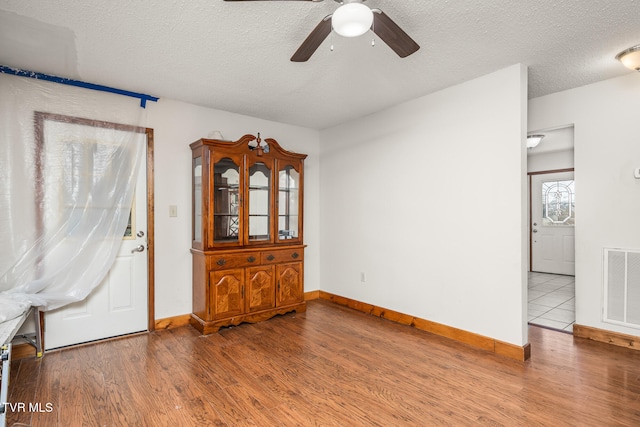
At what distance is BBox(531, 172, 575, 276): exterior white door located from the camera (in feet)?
21.0

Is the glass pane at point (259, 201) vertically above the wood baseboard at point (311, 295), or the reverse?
the glass pane at point (259, 201)

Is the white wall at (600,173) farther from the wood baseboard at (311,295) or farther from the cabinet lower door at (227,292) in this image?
the cabinet lower door at (227,292)

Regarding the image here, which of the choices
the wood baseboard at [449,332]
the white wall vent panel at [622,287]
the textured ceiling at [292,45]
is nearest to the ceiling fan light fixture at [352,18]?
the textured ceiling at [292,45]

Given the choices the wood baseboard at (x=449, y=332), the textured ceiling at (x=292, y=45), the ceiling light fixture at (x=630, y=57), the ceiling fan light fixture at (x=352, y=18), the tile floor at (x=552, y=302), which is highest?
the textured ceiling at (x=292, y=45)

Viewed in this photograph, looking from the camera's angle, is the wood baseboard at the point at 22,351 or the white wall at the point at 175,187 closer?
the wood baseboard at the point at 22,351

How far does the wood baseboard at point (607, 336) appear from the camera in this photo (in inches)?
116

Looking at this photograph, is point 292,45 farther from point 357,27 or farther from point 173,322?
point 173,322

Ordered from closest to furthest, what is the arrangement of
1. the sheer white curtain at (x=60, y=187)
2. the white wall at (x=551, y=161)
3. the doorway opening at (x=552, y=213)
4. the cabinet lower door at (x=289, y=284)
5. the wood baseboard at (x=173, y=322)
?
the sheer white curtain at (x=60, y=187) < the wood baseboard at (x=173, y=322) < the cabinet lower door at (x=289, y=284) < the doorway opening at (x=552, y=213) < the white wall at (x=551, y=161)

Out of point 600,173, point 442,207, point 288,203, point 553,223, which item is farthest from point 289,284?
point 553,223

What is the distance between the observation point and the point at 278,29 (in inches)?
87.5

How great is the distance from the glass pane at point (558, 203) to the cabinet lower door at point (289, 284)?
18.3ft

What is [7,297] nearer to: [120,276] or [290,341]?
[120,276]

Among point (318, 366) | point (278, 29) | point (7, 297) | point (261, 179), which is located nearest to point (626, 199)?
point (318, 366)

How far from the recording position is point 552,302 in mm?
4480
